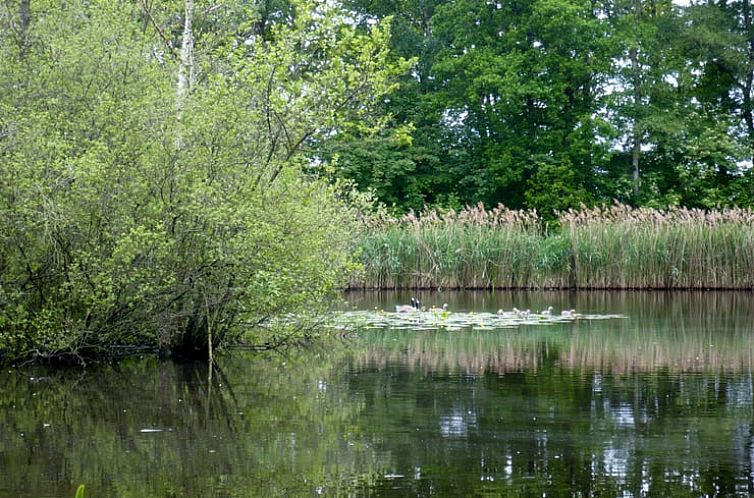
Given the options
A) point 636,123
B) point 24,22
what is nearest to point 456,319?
point 24,22

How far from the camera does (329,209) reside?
43.8ft

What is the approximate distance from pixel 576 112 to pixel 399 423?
115 ft

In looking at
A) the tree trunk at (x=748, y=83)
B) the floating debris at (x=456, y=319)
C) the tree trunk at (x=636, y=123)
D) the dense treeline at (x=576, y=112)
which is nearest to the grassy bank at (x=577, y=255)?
the floating debris at (x=456, y=319)

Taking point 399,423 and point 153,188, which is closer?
point 399,423

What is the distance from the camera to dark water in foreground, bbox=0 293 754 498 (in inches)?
261

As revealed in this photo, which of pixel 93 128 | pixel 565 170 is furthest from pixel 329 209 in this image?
pixel 565 170

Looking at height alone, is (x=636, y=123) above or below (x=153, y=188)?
above

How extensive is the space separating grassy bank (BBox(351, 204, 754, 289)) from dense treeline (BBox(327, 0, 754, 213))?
12.5 metres

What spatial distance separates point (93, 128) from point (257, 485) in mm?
6459

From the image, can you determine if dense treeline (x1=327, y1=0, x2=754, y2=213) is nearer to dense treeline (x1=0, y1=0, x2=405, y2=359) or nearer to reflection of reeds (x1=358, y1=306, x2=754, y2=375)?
reflection of reeds (x1=358, y1=306, x2=754, y2=375)

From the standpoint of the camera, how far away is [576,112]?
1663 inches

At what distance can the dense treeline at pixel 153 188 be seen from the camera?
11.5m

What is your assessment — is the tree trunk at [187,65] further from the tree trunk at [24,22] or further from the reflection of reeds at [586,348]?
the reflection of reeds at [586,348]

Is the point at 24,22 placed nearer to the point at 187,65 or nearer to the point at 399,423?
the point at 187,65
